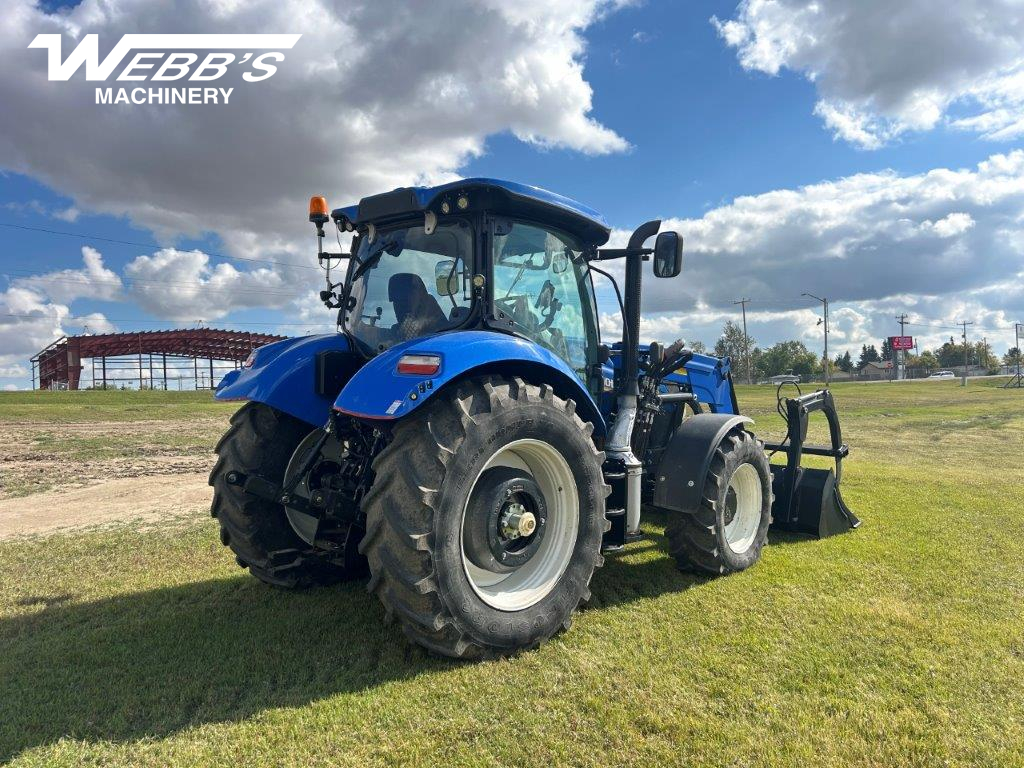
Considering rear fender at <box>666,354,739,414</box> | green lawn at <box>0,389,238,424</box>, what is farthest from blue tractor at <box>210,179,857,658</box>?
green lawn at <box>0,389,238,424</box>

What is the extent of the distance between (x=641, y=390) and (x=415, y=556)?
263cm

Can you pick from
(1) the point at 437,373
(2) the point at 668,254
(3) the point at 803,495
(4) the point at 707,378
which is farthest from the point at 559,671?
(4) the point at 707,378

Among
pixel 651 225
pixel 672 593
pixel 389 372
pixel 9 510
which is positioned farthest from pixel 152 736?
pixel 9 510

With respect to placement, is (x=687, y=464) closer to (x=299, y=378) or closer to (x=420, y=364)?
(x=420, y=364)

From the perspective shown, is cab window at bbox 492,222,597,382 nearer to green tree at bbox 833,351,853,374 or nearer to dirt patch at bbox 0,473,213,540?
dirt patch at bbox 0,473,213,540

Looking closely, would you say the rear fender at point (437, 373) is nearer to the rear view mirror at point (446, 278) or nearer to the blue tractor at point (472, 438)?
the blue tractor at point (472, 438)

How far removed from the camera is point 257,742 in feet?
7.77

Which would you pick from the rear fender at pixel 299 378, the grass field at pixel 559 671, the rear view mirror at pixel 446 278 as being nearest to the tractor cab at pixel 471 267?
the rear view mirror at pixel 446 278

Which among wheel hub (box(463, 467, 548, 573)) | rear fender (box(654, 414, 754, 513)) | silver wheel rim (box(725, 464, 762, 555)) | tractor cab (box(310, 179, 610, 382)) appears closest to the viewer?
wheel hub (box(463, 467, 548, 573))

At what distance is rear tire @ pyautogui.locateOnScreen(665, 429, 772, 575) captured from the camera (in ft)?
13.6

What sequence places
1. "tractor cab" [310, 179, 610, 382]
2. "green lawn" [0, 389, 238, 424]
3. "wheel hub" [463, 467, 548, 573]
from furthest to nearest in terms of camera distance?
1. "green lawn" [0, 389, 238, 424]
2. "tractor cab" [310, 179, 610, 382]
3. "wheel hub" [463, 467, 548, 573]

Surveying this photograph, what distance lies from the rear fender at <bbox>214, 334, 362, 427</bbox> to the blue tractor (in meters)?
0.01

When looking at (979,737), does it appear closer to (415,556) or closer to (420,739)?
(420,739)

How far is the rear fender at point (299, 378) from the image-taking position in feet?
11.7
